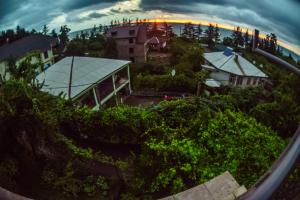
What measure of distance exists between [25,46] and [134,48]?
11.7 meters

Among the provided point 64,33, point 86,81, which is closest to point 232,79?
point 86,81

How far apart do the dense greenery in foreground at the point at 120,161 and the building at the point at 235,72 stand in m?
15.0

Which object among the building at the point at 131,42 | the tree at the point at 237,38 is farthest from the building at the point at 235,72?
the tree at the point at 237,38

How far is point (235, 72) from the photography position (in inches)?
787

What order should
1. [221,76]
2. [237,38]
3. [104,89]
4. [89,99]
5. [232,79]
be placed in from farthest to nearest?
[237,38], [221,76], [232,79], [104,89], [89,99]

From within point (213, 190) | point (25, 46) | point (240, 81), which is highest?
point (25, 46)

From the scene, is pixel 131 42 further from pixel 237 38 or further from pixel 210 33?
pixel 210 33

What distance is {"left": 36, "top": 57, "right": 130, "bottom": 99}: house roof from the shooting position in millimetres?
12815

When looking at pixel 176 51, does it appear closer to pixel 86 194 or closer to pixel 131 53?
pixel 131 53

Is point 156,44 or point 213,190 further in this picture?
point 156,44

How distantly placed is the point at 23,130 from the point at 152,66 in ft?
62.4

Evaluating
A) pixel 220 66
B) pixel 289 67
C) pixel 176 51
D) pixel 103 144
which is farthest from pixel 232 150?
pixel 176 51

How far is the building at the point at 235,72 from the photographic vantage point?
19814 mm

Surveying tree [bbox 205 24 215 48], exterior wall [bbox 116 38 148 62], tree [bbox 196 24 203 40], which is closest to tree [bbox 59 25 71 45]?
exterior wall [bbox 116 38 148 62]
